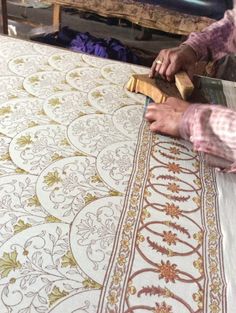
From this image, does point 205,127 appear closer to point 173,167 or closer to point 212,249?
point 173,167

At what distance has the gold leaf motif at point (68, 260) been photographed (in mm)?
450

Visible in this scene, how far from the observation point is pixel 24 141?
2.13ft

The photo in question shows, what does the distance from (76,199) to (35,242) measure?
10 centimetres

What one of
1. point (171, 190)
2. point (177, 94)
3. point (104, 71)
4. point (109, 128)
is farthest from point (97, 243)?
point (104, 71)

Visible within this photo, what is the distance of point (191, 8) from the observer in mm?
2156

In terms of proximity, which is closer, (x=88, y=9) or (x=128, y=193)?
(x=128, y=193)

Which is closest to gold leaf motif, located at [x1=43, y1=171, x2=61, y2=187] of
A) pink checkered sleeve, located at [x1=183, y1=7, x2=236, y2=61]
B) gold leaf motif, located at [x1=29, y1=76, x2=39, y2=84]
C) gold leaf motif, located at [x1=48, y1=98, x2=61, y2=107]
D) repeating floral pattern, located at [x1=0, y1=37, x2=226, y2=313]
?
repeating floral pattern, located at [x1=0, y1=37, x2=226, y2=313]

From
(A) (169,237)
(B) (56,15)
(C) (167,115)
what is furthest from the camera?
(B) (56,15)

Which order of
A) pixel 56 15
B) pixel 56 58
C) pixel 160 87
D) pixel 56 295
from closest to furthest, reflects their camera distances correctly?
pixel 56 295 → pixel 160 87 → pixel 56 58 → pixel 56 15

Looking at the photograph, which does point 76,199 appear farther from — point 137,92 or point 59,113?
point 137,92

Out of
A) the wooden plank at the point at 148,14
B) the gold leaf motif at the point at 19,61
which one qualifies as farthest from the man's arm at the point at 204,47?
the wooden plank at the point at 148,14

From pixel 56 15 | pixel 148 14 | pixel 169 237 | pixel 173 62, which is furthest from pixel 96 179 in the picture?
pixel 56 15

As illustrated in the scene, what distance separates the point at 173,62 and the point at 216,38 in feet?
0.83

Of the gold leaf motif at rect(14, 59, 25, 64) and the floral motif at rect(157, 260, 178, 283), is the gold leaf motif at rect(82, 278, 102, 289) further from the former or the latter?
the gold leaf motif at rect(14, 59, 25, 64)
